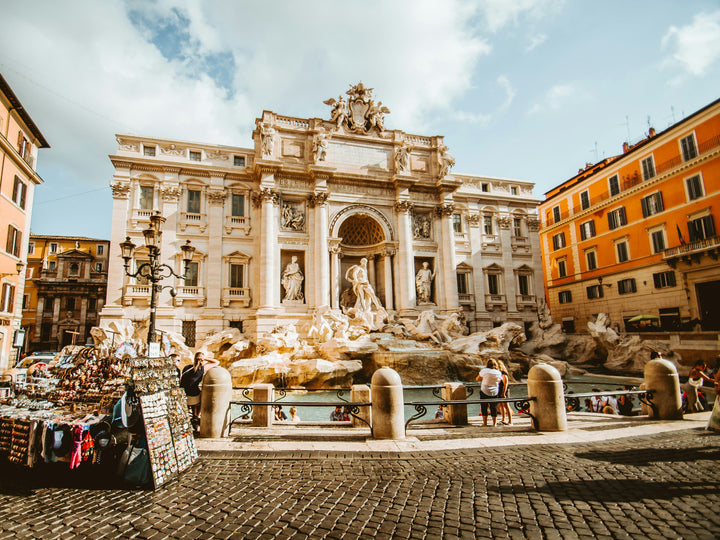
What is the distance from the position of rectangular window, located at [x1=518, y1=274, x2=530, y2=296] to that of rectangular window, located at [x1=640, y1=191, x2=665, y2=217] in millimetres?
8694

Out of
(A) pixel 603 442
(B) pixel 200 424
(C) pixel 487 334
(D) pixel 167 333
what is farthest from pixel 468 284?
(B) pixel 200 424

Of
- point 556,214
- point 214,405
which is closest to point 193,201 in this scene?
point 214,405

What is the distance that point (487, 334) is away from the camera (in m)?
21.2

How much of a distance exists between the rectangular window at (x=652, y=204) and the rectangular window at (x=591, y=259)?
17.0 feet

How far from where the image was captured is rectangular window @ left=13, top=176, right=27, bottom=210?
66.0 feet

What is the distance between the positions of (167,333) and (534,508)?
67.6 feet

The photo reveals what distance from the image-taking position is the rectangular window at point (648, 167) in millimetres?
25828

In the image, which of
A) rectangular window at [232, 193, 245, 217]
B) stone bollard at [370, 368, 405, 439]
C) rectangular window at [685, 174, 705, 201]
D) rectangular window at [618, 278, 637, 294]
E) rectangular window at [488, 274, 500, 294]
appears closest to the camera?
stone bollard at [370, 368, 405, 439]

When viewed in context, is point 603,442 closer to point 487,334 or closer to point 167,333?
point 487,334

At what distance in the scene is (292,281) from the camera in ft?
78.3

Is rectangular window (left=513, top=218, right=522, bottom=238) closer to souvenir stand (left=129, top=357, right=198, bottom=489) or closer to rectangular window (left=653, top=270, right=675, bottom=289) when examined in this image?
rectangular window (left=653, top=270, right=675, bottom=289)

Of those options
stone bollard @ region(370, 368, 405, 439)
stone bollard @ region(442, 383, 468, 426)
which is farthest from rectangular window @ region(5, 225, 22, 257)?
stone bollard @ region(442, 383, 468, 426)

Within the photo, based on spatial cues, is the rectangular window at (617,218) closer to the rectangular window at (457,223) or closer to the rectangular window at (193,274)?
the rectangular window at (457,223)

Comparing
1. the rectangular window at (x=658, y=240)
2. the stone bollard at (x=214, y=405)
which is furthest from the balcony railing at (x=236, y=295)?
the rectangular window at (x=658, y=240)
